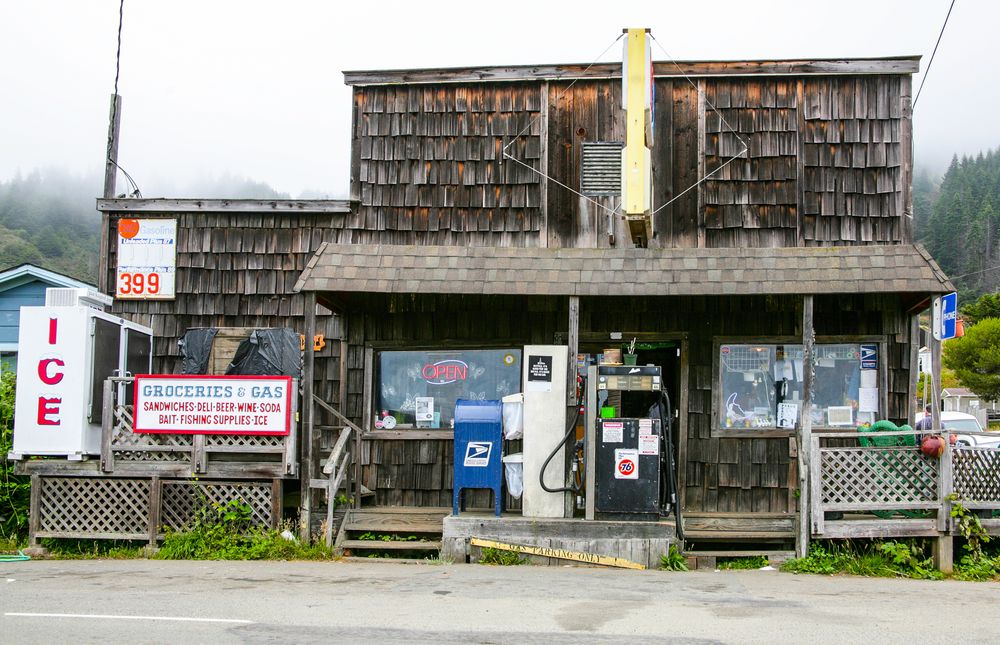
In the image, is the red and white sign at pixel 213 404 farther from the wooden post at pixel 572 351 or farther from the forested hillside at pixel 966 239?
the forested hillside at pixel 966 239

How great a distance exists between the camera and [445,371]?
12.5m

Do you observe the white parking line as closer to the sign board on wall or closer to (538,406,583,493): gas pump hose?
(538,406,583,493): gas pump hose

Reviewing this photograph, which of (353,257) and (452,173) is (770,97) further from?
(353,257)

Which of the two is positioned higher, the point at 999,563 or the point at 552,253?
the point at 552,253

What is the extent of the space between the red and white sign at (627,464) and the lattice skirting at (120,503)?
13.3ft

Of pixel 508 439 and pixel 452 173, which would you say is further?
pixel 452 173

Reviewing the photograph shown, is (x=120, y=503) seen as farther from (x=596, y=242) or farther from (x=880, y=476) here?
(x=880, y=476)

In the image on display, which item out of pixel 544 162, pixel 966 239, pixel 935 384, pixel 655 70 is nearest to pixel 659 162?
pixel 655 70

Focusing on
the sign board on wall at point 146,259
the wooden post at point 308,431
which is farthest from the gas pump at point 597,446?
the sign board on wall at point 146,259

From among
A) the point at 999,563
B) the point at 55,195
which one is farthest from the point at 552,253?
the point at 55,195

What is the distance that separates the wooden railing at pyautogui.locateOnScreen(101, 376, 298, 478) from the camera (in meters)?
11.2

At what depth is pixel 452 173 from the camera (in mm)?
12531

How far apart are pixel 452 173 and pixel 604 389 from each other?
3767 mm

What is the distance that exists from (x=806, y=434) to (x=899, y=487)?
1.14 meters
